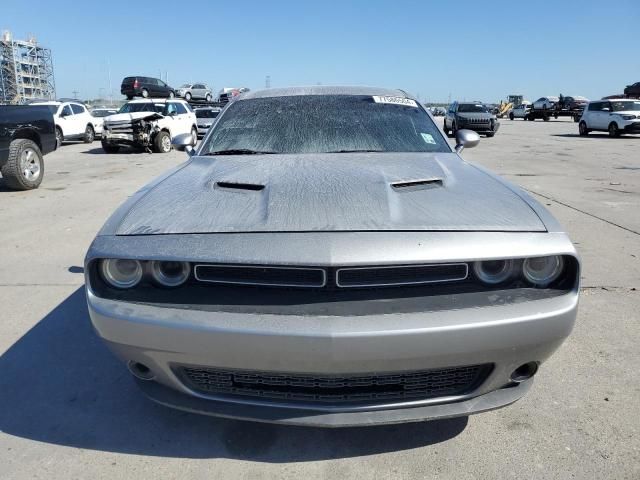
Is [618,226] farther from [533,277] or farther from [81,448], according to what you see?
[81,448]

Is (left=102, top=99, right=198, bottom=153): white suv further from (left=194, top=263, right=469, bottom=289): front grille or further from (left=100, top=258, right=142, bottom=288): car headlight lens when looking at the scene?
(left=194, top=263, right=469, bottom=289): front grille

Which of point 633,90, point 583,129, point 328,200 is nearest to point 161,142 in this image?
point 328,200

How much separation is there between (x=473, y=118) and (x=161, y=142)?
48.4 ft

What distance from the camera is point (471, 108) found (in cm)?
2434

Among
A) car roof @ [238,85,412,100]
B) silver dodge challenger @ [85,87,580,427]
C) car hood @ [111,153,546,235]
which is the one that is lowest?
silver dodge challenger @ [85,87,580,427]

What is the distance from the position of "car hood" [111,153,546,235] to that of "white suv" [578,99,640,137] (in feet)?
72.6

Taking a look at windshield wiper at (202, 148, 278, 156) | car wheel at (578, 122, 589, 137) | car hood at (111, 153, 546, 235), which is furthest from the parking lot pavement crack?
car wheel at (578, 122, 589, 137)

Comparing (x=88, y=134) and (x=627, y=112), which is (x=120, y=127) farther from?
(x=627, y=112)

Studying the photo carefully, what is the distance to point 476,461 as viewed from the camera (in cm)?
199

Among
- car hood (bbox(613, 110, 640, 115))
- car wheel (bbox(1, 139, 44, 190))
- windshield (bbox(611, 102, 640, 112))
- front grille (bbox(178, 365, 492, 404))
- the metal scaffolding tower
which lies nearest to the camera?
front grille (bbox(178, 365, 492, 404))

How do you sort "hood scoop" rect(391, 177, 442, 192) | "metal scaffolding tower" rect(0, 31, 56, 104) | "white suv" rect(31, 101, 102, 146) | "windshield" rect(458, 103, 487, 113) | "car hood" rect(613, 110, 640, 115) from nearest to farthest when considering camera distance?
"hood scoop" rect(391, 177, 442, 192) < "white suv" rect(31, 101, 102, 146) < "car hood" rect(613, 110, 640, 115) < "windshield" rect(458, 103, 487, 113) < "metal scaffolding tower" rect(0, 31, 56, 104)

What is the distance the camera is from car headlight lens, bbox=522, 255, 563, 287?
6.19ft

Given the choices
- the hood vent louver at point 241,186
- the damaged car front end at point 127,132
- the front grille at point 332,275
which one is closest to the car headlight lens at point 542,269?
the front grille at point 332,275

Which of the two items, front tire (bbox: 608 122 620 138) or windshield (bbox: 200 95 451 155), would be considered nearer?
windshield (bbox: 200 95 451 155)
